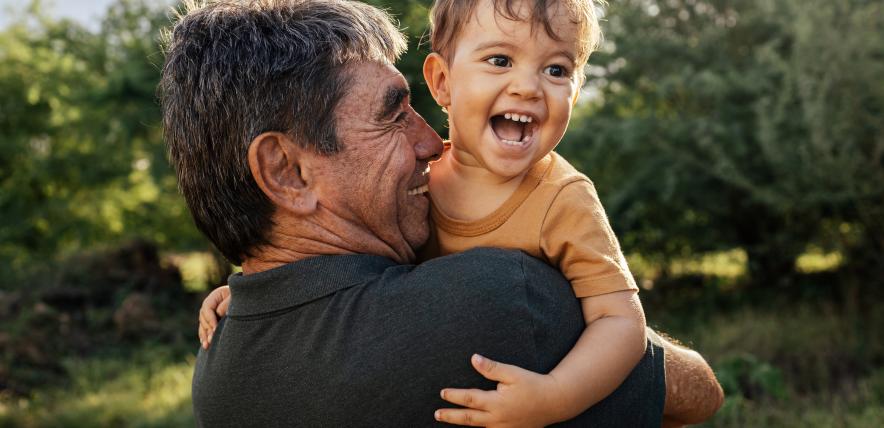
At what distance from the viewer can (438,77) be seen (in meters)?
2.26

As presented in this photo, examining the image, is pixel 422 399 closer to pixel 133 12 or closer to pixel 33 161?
pixel 133 12

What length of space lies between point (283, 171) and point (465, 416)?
69 cm

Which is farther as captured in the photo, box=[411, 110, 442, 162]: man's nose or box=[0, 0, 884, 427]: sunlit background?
box=[0, 0, 884, 427]: sunlit background

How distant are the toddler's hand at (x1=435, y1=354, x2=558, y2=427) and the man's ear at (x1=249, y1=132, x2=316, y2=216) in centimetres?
58

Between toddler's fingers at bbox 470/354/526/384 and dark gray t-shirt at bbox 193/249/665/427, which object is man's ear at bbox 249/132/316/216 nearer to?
dark gray t-shirt at bbox 193/249/665/427

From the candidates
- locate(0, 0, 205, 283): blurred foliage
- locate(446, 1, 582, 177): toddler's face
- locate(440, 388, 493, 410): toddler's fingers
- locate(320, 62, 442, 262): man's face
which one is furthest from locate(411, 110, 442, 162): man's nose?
locate(0, 0, 205, 283): blurred foliage

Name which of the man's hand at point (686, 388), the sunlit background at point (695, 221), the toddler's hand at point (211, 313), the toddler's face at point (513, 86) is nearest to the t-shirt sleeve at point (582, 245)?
the toddler's face at point (513, 86)

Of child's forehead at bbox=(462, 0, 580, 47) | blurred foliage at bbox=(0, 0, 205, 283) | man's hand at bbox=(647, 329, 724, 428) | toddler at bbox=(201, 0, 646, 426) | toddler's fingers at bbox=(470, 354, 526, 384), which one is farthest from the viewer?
blurred foliage at bbox=(0, 0, 205, 283)

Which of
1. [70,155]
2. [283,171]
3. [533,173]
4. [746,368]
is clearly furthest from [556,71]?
[70,155]

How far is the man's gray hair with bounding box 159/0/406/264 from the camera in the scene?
1933mm

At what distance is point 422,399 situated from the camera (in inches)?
67.7

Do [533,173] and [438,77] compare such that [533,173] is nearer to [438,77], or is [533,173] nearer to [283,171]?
[438,77]

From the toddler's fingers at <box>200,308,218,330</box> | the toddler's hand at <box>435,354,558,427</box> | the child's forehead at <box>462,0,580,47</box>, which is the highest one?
the child's forehead at <box>462,0,580,47</box>

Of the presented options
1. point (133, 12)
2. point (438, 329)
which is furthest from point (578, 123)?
point (438, 329)
